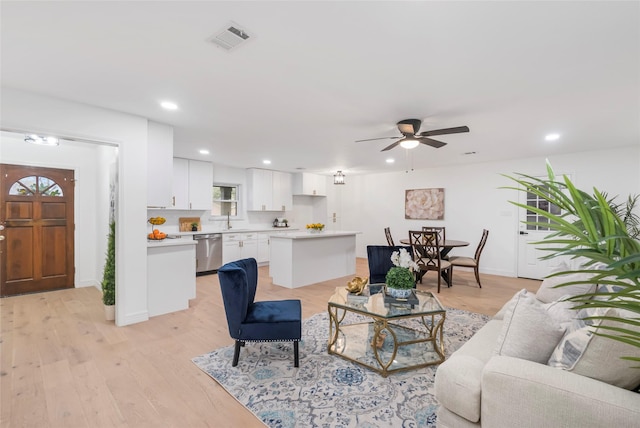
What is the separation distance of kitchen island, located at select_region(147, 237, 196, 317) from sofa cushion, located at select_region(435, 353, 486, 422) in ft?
11.2

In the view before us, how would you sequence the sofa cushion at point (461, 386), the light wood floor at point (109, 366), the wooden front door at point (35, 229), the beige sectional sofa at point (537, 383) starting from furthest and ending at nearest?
the wooden front door at point (35, 229), the light wood floor at point (109, 366), the sofa cushion at point (461, 386), the beige sectional sofa at point (537, 383)

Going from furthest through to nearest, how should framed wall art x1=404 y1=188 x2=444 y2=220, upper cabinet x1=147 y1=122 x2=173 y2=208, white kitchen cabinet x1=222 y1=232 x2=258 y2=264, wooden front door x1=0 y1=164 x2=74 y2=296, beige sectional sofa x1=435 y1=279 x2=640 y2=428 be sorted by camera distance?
framed wall art x1=404 y1=188 x2=444 y2=220 < white kitchen cabinet x1=222 y1=232 x2=258 y2=264 < wooden front door x1=0 y1=164 x2=74 y2=296 < upper cabinet x1=147 y1=122 x2=173 y2=208 < beige sectional sofa x1=435 y1=279 x2=640 y2=428

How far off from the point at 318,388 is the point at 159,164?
10.5 feet

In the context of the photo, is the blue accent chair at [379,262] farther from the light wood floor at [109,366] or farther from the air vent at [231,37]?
the air vent at [231,37]

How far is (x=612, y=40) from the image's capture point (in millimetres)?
1999

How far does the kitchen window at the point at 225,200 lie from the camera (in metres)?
7.24

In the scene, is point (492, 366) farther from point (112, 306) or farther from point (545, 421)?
point (112, 306)

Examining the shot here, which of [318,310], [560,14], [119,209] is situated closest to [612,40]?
[560,14]

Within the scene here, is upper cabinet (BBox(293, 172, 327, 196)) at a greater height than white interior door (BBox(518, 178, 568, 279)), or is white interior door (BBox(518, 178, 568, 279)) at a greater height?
upper cabinet (BBox(293, 172, 327, 196))

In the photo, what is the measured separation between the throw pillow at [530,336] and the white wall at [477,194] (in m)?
4.98

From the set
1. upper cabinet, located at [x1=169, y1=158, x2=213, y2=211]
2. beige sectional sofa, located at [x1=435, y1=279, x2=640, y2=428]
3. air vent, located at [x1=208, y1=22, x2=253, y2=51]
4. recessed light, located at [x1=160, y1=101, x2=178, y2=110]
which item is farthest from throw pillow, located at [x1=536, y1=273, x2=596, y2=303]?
upper cabinet, located at [x1=169, y1=158, x2=213, y2=211]

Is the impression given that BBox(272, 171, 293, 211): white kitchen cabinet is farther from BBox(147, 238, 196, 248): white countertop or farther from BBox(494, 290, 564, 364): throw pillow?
BBox(494, 290, 564, 364): throw pillow

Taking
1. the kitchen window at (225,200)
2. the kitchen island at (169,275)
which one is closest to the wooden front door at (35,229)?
the kitchen island at (169,275)

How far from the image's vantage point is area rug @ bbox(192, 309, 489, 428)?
1972 millimetres
